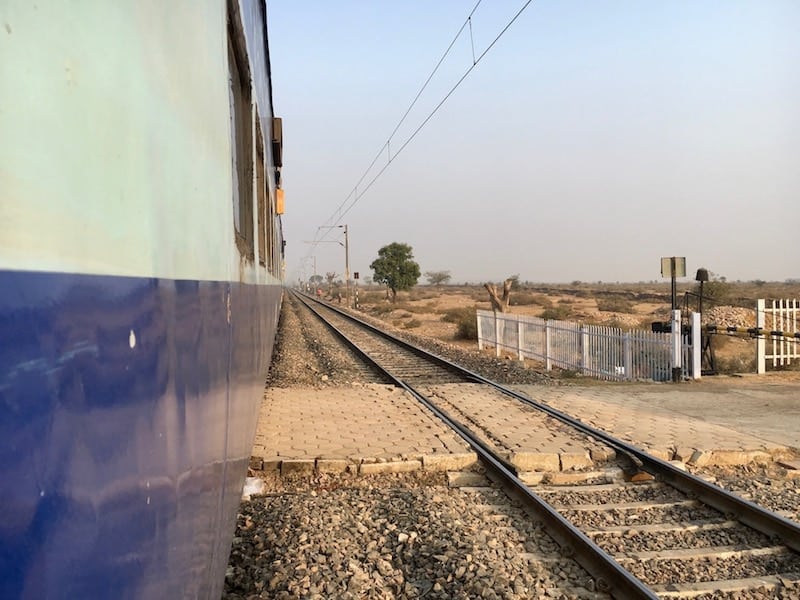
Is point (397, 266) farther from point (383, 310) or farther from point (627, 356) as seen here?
point (627, 356)

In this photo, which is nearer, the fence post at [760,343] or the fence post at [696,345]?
the fence post at [696,345]

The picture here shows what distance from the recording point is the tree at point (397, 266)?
59.0 metres

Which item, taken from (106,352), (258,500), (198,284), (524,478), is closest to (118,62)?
(106,352)

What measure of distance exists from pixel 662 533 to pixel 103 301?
15.9ft

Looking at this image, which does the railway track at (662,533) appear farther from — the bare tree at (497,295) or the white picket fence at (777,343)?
the bare tree at (497,295)

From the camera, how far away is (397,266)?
59062 millimetres

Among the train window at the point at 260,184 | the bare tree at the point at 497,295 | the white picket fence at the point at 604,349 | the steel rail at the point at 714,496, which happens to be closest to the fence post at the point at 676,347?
the white picket fence at the point at 604,349

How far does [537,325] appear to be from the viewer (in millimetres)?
16328

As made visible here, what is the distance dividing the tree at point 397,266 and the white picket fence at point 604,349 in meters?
41.3

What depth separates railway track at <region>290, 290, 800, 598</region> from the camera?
396cm

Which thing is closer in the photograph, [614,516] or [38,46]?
[38,46]

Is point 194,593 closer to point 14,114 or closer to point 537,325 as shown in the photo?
→ point 14,114

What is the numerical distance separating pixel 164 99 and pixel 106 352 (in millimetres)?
698

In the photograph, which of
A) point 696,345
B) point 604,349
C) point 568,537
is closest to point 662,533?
point 568,537
